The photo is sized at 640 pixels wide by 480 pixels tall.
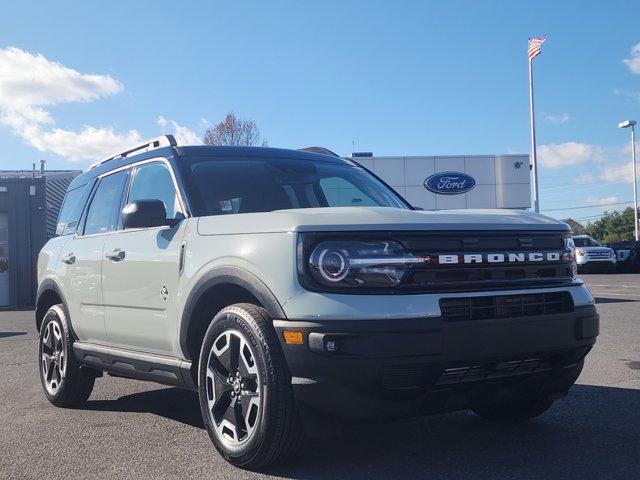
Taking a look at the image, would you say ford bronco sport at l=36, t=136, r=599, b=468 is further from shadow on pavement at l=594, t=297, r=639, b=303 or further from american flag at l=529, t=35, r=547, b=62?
american flag at l=529, t=35, r=547, b=62

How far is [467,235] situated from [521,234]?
388mm

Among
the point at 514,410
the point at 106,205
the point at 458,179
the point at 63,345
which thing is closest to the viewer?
the point at 514,410

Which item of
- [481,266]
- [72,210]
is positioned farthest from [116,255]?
[481,266]

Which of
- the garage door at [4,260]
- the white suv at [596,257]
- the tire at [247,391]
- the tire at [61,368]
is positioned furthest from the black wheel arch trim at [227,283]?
the white suv at [596,257]

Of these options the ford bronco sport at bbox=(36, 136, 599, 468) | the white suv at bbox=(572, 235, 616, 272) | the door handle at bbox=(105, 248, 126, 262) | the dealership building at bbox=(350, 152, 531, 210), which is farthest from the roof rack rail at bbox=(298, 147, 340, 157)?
the dealership building at bbox=(350, 152, 531, 210)

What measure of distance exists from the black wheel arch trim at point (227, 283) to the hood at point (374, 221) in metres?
0.24

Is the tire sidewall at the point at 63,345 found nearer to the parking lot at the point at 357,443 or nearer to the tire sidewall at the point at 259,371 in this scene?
the parking lot at the point at 357,443

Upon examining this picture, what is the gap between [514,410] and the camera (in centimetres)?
458

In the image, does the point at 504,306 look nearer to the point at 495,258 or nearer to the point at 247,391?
the point at 495,258

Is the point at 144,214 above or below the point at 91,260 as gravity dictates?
above

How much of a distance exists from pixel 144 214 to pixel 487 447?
8.10ft

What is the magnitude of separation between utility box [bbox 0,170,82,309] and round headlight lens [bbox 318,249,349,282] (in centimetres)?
2239

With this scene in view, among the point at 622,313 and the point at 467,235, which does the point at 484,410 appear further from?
the point at 622,313

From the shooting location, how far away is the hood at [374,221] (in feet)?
11.3
